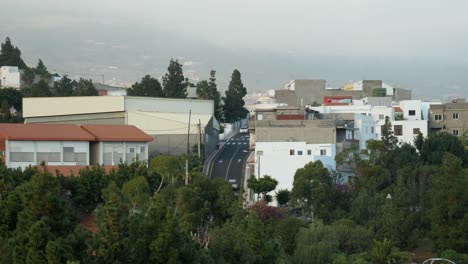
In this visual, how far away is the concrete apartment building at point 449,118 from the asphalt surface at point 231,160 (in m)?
15.2

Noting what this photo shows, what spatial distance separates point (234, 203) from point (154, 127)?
24598 millimetres

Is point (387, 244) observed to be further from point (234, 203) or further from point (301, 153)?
point (301, 153)

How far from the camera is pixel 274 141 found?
72.2 m

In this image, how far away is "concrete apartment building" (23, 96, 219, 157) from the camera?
79125 mm

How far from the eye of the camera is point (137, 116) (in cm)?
8106

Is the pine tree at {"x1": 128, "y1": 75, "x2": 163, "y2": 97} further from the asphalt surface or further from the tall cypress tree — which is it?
the asphalt surface

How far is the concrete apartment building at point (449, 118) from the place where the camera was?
86125 millimetres

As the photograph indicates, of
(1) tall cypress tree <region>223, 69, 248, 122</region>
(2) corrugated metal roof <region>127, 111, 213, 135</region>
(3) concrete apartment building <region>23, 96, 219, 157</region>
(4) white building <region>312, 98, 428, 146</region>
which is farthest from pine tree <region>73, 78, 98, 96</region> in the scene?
(4) white building <region>312, 98, 428, 146</region>

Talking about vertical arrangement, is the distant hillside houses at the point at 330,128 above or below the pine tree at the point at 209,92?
below

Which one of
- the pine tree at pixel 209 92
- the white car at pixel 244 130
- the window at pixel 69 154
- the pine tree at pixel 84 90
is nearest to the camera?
the window at pixel 69 154

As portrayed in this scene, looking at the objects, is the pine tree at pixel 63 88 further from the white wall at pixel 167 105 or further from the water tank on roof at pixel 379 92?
the water tank on roof at pixel 379 92

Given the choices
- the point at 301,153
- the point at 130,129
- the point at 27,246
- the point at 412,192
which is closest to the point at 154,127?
the point at 130,129

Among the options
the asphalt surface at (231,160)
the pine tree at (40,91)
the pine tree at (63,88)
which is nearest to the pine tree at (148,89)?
the pine tree at (63,88)

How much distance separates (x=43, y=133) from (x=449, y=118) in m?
34.5
